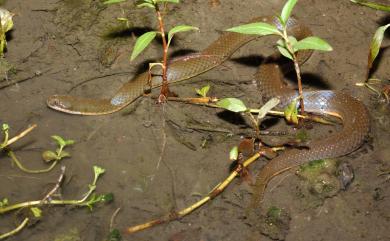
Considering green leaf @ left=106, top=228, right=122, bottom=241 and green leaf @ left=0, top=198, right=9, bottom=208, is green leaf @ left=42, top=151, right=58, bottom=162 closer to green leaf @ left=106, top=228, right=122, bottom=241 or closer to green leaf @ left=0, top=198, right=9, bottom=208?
green leaf @ left=0, top=198, right=9, bottom=208

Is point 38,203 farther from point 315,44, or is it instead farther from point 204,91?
point 315,44

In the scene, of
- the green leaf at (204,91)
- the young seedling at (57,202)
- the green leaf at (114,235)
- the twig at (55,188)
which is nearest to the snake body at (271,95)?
the green leaf at (204,91)

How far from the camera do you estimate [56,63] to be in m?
4.49

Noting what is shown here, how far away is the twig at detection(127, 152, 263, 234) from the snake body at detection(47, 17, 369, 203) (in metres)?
0.16

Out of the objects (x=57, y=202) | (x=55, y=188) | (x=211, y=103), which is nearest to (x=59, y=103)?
(x=55, y=188)

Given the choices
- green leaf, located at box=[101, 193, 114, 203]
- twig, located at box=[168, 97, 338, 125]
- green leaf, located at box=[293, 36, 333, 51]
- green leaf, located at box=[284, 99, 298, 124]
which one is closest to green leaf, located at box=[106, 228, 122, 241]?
green leaf, located at box=[101, 193, 114, 203]

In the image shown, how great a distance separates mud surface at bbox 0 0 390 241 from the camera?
135 inches

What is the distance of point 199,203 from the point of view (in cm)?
347

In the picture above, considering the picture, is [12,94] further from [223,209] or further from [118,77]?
[223,209]

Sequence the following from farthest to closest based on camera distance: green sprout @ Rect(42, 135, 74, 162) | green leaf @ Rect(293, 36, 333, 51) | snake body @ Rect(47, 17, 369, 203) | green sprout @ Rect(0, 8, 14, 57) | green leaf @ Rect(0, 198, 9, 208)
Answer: green sprout @ Rect(0, 8, 14, 57), snake body @ Rect(47, 17, 369, 203), green sprout @ Rect(42, 135, 74, 162), green leaf @ Rect(0, 198, 9, 208), green leaf @ Rect(293, 36, 333, 51)

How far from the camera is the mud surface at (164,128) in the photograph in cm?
342

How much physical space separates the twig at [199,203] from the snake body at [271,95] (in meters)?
0.16

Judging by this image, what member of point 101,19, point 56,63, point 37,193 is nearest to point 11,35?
point 56,63

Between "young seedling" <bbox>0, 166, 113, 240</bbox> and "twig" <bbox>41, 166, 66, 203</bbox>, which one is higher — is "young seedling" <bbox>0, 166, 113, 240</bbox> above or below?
below
